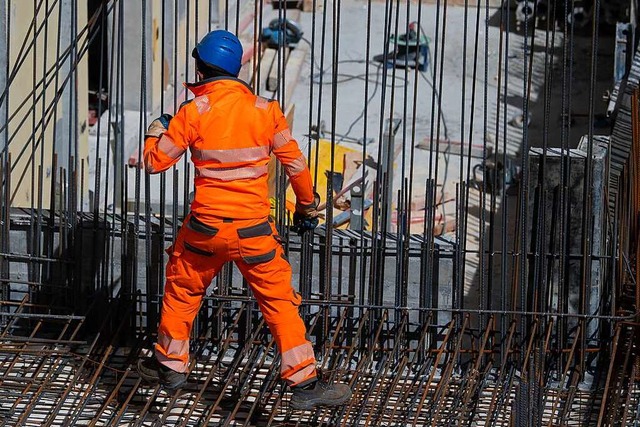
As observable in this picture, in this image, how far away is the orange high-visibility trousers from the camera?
8008 millimetres

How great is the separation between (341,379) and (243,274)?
50.4 inches

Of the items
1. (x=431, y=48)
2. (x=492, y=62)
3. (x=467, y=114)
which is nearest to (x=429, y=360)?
(x=467, y=114)

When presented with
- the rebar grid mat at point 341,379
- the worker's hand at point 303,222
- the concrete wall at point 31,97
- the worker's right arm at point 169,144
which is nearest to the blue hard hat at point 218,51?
the worker's right arm at point 169,144

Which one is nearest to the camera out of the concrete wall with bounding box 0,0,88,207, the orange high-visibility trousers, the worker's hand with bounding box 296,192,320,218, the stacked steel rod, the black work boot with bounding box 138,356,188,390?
the orange high-visibility trousers

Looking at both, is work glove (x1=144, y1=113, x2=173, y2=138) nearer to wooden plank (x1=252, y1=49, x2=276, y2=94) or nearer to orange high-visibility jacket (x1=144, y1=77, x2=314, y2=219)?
orange high-visibility jacket (x1=144, y1=77, x2=314, y2=219)

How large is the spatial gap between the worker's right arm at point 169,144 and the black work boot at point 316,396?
64.7 inches

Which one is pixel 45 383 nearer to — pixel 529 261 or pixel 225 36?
pixel 225 36

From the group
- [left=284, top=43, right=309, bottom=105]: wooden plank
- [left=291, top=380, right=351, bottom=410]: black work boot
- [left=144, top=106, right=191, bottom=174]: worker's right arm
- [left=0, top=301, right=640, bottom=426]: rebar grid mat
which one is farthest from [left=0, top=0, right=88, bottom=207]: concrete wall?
[left=284, top=43, right=309, bottom=105]: wooden plank

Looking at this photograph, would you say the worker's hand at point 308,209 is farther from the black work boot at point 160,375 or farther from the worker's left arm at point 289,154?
the black work boot at point 160,375

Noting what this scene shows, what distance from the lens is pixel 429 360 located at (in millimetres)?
9422

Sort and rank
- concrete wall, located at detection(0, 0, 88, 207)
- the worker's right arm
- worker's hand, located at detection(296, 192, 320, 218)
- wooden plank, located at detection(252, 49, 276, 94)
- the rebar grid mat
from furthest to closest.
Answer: wooden plank, located at detection(252, 49, 276, 94)
concrete wall, located at detection(0, 0, 88, 207)
the rebar grid mat
worker's hand, located at detection(296, 192, 320, 218)
the worker's right arm

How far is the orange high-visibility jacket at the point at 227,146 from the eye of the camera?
786cm

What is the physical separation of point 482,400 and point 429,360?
2.05ft

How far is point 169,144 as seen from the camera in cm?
786
